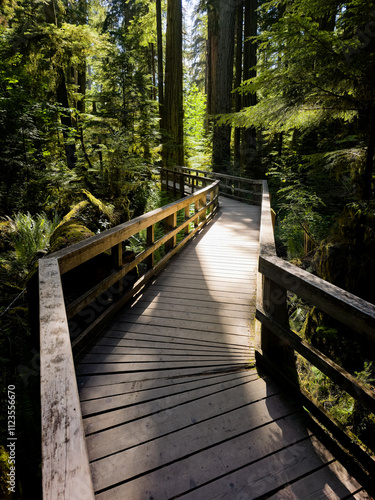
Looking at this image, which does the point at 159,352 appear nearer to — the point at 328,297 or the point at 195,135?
the point at 328,297

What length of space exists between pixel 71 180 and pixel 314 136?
31.9 ft

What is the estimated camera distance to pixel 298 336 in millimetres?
2279

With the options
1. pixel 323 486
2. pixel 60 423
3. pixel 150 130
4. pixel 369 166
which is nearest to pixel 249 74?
pixel 150 130

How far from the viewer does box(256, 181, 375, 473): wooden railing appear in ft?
5.58

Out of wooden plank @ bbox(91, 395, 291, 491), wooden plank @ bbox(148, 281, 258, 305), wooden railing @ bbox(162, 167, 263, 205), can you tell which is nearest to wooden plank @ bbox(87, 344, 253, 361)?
wooden plank @ bbox(91, 395, 291, 491)

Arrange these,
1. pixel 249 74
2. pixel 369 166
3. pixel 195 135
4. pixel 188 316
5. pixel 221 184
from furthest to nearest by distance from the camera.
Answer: pixel 195 135 → pixel 221 184 → pixel 249 74 → pixel 369 166 → pixel 188 316

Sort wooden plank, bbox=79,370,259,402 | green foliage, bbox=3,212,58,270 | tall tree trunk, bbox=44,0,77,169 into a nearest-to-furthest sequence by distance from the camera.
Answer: wooden plank, bbox=79,370,259,402 < green foliage, bbox=3,212,58,270 < tall tree trunk, bbox=44,0,77,169

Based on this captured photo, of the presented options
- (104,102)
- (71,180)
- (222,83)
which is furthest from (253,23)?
(71,180)

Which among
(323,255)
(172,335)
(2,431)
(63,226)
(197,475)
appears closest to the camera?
(197,475)

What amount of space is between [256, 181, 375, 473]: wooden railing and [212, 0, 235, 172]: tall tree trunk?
1321 cm

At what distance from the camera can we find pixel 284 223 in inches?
369

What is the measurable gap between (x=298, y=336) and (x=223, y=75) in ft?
48.9

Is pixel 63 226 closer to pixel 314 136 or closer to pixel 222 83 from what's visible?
pixel 314 136

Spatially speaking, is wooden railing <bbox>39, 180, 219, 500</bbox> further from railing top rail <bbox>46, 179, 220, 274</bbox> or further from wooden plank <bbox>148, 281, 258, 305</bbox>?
wooden plank <bbox>148, 281, 258, 305</bbox>
